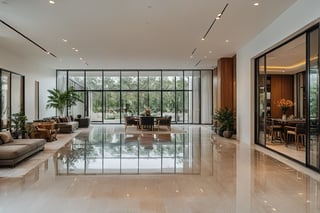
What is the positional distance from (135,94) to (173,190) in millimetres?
15354

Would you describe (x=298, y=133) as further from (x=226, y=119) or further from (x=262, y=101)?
(x=226, y=119)

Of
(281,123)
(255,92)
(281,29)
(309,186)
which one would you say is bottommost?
(309,186)

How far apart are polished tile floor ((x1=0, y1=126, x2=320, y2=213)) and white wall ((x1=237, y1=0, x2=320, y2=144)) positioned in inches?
129

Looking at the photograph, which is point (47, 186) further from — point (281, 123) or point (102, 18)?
point (281, 123)

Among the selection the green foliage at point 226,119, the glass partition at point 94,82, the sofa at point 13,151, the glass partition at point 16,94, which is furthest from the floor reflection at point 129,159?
the glass partition at point 94,82

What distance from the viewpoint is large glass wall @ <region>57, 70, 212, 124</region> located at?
1952 cm

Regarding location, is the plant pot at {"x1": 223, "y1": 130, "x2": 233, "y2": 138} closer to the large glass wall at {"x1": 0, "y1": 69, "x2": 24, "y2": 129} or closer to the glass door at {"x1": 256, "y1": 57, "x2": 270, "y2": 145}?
the glass door at {"x1": 256, "y1": 57, "x2": 270, "y2": 145}

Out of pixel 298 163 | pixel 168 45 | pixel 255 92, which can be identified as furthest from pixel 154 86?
pixel 298 163

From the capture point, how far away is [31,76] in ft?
47.0

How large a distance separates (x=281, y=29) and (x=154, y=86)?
12.9 m

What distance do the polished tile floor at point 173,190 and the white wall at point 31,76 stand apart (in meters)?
7.15

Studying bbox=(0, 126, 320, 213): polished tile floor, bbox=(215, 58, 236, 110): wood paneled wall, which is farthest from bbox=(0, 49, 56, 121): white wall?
bbox=(215, 58, 236, 110): wood paneled wall

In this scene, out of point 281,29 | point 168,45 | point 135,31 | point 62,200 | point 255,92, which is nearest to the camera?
point 62,200

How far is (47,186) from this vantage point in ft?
15.8
